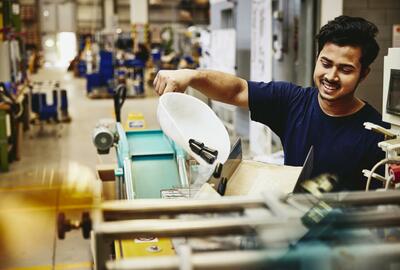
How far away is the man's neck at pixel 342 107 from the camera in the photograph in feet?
5.85

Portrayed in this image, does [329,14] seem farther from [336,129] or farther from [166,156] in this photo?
[336,129]

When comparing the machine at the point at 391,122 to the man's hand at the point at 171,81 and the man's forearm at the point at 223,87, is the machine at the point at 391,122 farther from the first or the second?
the man's hand at the point at 171,81

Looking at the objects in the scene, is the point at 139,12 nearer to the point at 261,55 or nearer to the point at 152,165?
the point at 261,55

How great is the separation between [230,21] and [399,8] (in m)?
4.40

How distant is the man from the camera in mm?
1664

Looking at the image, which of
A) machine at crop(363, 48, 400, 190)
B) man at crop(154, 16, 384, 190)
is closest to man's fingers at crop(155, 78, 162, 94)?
man at crop(154, 16, 384, 190)

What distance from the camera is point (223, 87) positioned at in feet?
6.52

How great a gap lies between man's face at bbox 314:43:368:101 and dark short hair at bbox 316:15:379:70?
2 cm

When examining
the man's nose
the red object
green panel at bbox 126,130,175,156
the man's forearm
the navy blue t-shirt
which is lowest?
green panel at bbox 126,130,175,156

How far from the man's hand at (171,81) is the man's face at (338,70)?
435mm

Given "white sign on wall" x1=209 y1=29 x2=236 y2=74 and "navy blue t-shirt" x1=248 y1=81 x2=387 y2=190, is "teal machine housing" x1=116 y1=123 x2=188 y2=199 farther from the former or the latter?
"white sign on wall" x1=209 y1=29 x2=236 y2=74

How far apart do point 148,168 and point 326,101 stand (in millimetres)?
912

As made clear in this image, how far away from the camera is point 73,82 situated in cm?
1567

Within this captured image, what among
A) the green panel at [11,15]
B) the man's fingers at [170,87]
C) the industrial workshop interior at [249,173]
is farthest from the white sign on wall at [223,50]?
the man's fingers at [170,87]
